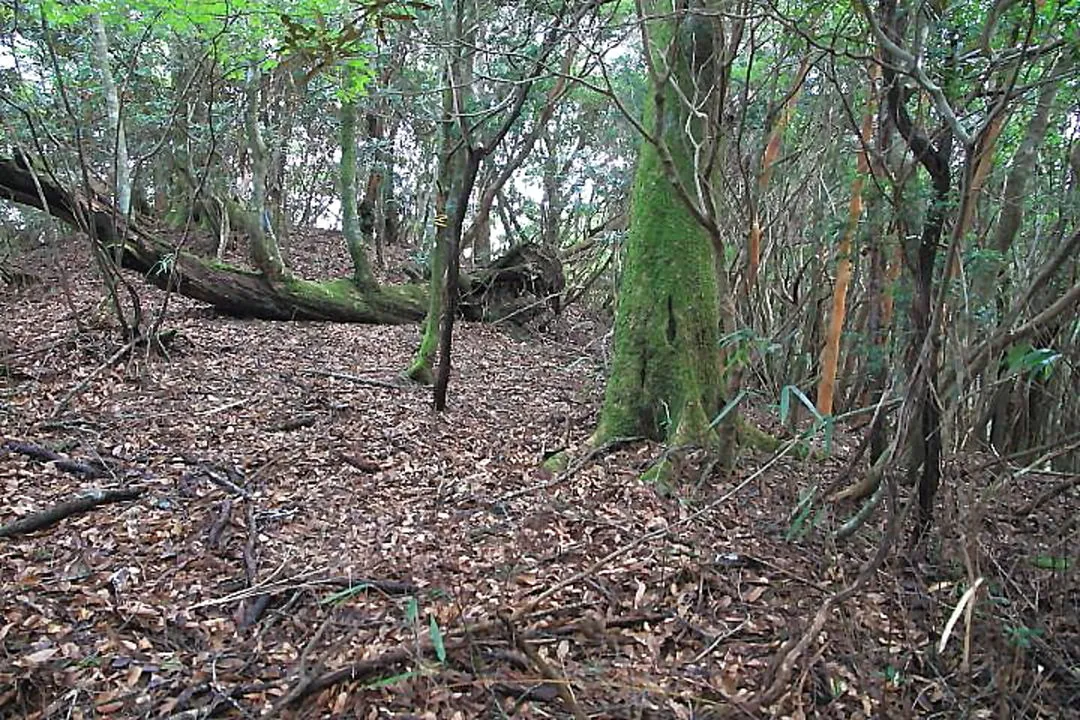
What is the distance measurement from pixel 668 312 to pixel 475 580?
207 cm

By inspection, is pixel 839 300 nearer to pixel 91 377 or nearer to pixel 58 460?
pixel 58 460

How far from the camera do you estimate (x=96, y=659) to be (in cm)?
263

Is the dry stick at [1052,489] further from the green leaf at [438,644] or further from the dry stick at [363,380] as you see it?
the dry stick at [363,380]

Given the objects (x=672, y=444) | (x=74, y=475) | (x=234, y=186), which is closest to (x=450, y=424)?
(x=672, y=444)

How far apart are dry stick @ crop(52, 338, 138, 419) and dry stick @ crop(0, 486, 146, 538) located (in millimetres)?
1347

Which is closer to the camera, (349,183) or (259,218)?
(259,218)

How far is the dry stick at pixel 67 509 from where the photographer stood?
341 centimetres

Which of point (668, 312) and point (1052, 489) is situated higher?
point (668, 312)

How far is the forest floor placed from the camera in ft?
8.12

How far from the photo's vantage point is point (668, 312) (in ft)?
14.9

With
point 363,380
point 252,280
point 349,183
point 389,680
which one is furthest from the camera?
point 349,183

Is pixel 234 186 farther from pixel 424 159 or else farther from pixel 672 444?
pixel 672 444

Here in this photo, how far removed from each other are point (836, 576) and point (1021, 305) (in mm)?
1284

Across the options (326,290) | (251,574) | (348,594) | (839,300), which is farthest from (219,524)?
(326,290)
